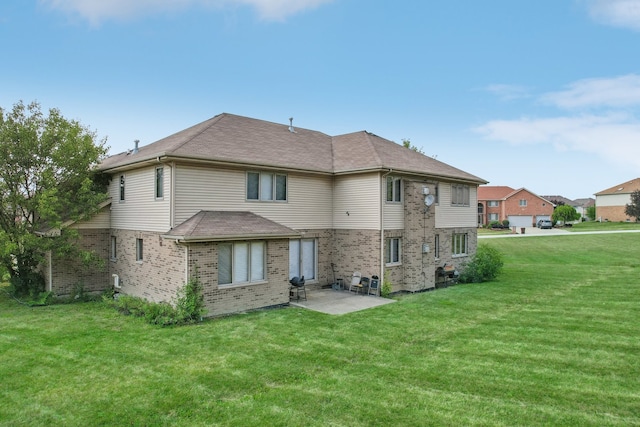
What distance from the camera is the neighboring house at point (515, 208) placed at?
61625 mm

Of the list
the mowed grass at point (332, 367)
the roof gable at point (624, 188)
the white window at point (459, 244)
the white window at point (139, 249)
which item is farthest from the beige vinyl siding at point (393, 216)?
the roof gable at point (624, 188)

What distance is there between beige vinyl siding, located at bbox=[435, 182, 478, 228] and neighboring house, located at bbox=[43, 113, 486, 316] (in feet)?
0.31

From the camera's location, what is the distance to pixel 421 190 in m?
16.4

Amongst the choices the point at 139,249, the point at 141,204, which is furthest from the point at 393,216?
the point at 139,249

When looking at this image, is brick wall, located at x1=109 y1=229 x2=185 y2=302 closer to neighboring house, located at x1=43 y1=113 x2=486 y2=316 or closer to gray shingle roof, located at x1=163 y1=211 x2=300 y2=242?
neighboring house, located at x1=43 y1=113 x2=486 y2=316

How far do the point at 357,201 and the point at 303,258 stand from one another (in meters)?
3.27

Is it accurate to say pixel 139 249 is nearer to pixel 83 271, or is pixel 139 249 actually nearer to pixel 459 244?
pixel 83 271

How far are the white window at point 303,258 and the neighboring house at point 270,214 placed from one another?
0.14 ft

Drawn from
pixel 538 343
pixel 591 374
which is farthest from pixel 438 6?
pixel 591 374

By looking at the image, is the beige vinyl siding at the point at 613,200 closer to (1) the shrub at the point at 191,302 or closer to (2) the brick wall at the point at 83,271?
(1) the shrub at the point at 191,302

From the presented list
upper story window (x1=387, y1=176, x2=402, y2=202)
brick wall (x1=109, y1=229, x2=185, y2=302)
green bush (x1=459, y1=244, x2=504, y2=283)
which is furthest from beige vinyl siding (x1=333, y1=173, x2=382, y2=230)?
brick wall (x1=109, y1=229, x2=185, y2=302)

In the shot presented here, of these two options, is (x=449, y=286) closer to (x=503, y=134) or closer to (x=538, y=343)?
(x=538, y=343)

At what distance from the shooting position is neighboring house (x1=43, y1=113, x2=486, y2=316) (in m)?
12.2

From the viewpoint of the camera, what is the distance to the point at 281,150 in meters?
16.2
